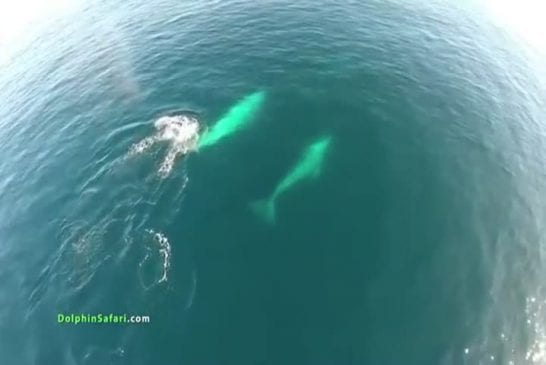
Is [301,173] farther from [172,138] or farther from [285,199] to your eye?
[172,138]

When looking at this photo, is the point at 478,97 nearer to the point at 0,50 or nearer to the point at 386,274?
the point at 386,274

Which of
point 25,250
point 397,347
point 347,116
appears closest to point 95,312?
point 25,250

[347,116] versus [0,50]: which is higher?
[347,116]

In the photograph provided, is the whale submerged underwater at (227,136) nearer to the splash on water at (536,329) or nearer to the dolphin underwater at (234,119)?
the dolphin underwater at (234,119)

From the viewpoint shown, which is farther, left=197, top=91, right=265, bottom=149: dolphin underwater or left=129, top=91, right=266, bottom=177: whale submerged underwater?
left=197, top=91, right=265, bottom=149: dolphin underwater

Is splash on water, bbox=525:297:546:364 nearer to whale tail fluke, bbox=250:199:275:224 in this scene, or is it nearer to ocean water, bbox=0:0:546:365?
ocean water, bbox=0:0:546:365

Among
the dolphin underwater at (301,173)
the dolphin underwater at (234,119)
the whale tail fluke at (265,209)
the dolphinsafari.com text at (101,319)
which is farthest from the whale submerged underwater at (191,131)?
the dolphinsafari.com text at (101,319)

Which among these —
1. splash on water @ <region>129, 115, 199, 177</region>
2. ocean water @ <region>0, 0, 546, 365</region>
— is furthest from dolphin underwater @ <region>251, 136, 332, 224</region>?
splash on water @ <region>129, 115, 199, 177</region>
